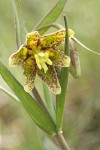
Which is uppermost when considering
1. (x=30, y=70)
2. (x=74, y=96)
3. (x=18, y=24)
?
(x=18, y=24)

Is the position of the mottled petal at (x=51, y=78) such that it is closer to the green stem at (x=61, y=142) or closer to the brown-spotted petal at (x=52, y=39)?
the brown-spotted petal at (x=52, y=39)

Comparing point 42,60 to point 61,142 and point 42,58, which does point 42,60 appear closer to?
point 42,58

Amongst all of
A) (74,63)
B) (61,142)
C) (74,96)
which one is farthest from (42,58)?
(74,96)

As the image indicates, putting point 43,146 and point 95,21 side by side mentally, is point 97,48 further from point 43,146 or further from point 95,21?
point 43,146

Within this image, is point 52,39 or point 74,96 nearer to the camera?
point 52,39

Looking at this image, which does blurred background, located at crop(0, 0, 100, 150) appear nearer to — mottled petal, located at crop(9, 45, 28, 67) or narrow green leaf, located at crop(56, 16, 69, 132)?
narrow green leaf, located at crop(56, 16, 69, 132)

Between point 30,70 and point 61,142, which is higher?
point 30,70

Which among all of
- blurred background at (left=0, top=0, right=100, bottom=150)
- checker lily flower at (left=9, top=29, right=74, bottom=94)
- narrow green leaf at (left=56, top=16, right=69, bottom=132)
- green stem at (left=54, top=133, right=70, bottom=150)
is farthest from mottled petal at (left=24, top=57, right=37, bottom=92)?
blurred background at (left=0, top=0, right=100, bottom=150)
